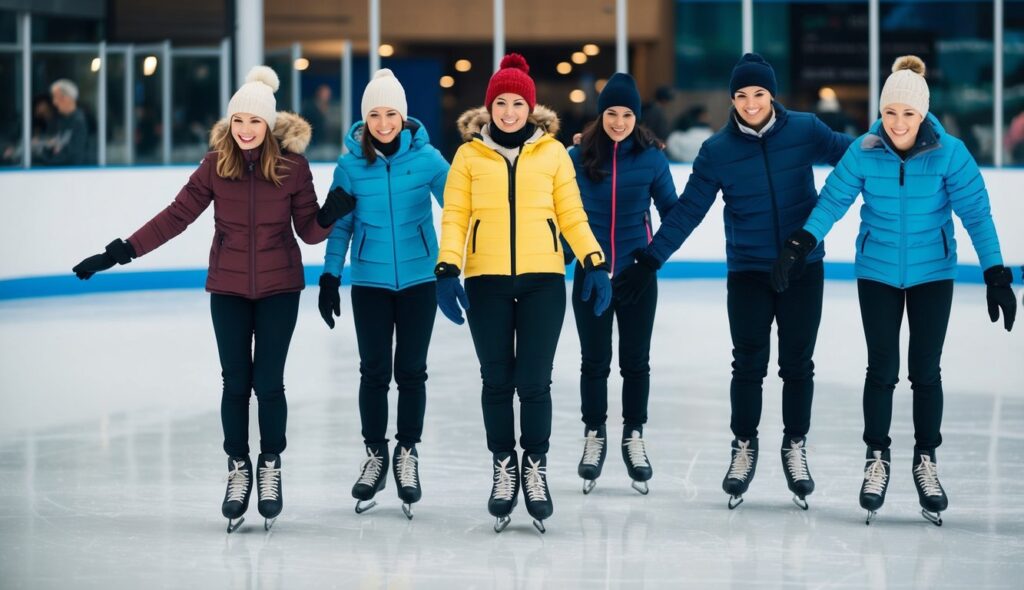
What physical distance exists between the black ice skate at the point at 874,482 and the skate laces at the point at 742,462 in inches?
16.7

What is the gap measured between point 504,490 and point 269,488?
76 cm

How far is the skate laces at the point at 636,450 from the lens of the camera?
5848mm

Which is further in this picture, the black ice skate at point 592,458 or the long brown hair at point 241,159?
the black ice skate at point 592,458

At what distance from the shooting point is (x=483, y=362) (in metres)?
5.24

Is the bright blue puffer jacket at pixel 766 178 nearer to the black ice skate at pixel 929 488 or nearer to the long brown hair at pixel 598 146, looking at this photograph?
the long brown hair at pixel 598 146

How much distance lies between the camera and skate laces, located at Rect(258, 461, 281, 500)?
17.4 feet

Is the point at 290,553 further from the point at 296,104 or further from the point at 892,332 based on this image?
the point at 296,104

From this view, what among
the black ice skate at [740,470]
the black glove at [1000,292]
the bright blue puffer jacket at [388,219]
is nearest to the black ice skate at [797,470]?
the black ice skate at [740,470]

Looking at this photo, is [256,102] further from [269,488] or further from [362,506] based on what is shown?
[362,506]

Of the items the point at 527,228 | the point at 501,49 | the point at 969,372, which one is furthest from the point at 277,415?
the point at 501,49

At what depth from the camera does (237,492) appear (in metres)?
5.30

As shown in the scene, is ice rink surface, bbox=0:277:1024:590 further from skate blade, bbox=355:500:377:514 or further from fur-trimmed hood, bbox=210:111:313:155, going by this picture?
fur-trimmed hood, bbox=210:111:313:155

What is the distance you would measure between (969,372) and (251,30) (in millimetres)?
8419

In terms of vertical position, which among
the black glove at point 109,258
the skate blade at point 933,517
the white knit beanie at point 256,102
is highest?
the white knit beanie at point 256,102
